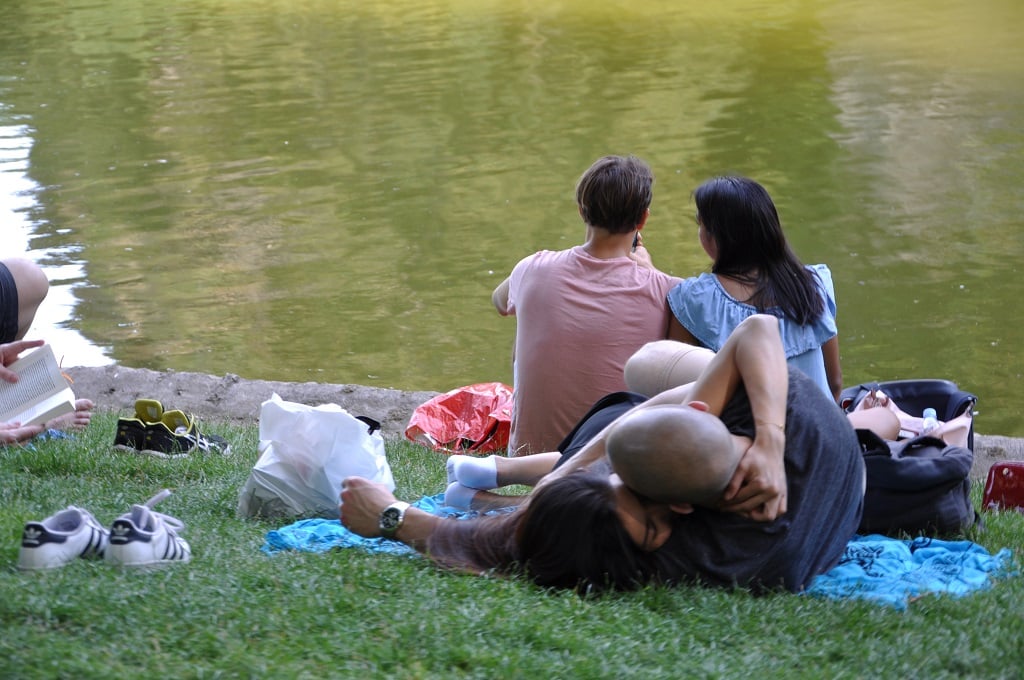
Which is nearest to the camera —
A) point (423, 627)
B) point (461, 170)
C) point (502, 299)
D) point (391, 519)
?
point (423, 627)

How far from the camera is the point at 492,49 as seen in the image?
765 inches

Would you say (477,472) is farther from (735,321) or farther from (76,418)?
(76,418)

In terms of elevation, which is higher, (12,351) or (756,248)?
(756,248)

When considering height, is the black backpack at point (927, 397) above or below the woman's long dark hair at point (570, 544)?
below

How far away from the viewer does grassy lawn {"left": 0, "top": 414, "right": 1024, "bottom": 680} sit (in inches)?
105

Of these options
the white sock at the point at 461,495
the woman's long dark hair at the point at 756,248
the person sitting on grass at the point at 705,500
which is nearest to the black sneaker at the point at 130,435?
the white sock at the point at 461,495

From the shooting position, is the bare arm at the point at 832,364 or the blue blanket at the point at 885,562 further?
the bare arm at the point at 832,364

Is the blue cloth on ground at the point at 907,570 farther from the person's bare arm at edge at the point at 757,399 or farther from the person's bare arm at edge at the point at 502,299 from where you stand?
the person's bare arm at edge at the point at 502,299

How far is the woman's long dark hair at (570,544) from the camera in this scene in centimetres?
320

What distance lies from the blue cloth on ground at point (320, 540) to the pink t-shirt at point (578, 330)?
1157 mm

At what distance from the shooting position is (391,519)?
3.50 meters

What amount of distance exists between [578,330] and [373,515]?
1.65 metres

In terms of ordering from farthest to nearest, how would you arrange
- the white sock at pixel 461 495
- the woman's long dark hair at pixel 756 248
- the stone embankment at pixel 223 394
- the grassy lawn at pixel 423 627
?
the stone embankment at pixel 223 394 → the woman's long dark hair at pixel 756 248 → the white sock at pixel 461 495 → the grassy lawn at pixel 423 627

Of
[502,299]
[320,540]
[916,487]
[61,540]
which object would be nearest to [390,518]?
[320,540]
